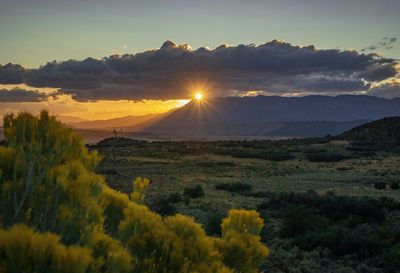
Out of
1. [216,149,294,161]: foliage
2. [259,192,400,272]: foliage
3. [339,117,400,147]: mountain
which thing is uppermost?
[339,117,400,147]: mountain

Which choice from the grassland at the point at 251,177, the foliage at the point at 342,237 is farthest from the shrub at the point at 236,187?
the foliage at the point at 342,237

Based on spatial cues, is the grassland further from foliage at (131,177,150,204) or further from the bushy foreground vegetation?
the bushy foreground vegetation

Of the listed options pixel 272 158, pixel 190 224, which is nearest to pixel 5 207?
pixel 190 224

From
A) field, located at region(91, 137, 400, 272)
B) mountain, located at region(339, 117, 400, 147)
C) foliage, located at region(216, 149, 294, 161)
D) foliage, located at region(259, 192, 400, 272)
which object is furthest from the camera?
mountain, located at region(339, 117, 400, 147)

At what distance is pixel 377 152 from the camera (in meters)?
61.2

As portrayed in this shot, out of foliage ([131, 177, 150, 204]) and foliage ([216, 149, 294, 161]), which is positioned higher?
foliage ([131, 177, 150, 204])

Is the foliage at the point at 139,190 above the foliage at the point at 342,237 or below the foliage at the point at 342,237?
above

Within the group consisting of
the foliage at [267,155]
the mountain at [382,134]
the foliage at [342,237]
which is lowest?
the foliage at [267,155]

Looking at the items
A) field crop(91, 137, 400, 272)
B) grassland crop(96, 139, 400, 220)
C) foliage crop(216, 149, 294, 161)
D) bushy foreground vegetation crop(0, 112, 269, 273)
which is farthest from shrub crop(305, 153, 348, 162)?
bushy foreground vegetation crop(0, 112, 269, 273)

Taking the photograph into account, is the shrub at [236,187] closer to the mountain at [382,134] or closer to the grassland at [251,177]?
the grassland at [251,177]

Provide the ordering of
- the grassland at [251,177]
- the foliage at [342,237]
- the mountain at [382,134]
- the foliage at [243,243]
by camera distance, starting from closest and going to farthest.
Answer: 1. the foliage at [243,243]
2. the foliage at [342,237]
3. the grassland at [251,177]
4. the mountain at [382,134]

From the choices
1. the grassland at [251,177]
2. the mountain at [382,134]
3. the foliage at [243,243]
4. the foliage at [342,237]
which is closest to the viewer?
the foliage at [243,243]

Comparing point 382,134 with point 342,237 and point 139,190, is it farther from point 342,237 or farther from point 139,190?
point 139,190

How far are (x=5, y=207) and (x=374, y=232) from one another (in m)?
14.1
